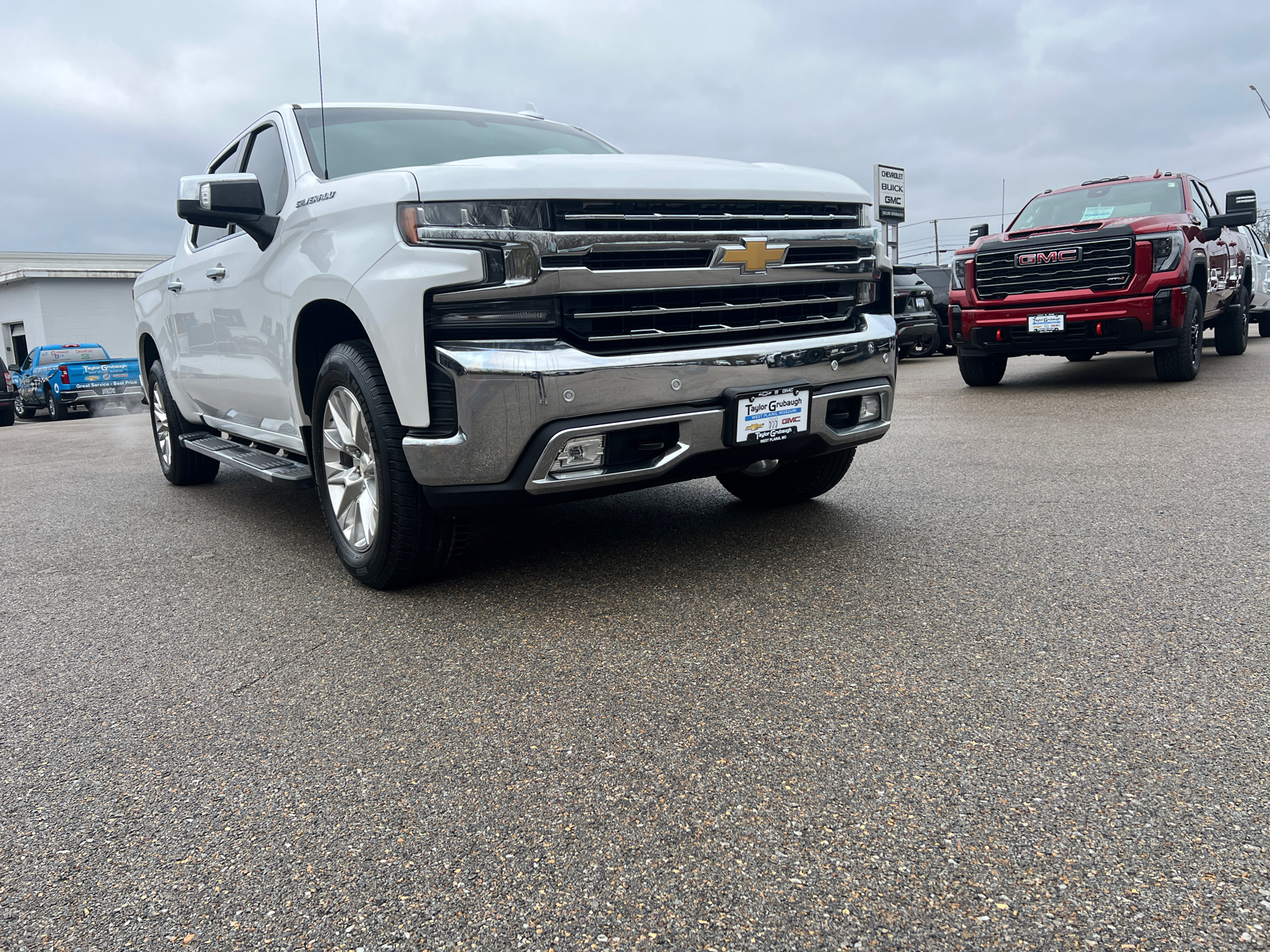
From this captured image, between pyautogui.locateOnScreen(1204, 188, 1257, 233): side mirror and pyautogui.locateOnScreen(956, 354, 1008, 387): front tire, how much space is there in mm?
2243

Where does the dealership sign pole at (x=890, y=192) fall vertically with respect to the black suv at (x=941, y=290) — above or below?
above

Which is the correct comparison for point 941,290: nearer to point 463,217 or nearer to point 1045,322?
point 1045,322

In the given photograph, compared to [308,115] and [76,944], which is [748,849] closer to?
[76,944]

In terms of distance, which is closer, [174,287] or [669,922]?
[669,922]

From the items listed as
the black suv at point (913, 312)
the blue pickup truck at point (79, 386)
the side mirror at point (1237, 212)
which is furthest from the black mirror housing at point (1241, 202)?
the blue pickup truck at point (79, 386)

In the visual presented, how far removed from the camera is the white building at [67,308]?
104ft

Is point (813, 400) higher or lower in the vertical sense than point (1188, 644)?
higher

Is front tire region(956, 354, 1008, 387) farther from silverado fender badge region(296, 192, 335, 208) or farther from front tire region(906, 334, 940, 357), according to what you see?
silverado fender badge region(296, 192, 335, 208)

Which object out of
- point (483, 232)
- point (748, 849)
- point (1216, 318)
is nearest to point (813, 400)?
point (483, 232)

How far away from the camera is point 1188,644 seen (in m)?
2.72

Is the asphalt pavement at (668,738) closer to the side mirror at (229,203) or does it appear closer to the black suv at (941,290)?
the side mirror at (229,203)

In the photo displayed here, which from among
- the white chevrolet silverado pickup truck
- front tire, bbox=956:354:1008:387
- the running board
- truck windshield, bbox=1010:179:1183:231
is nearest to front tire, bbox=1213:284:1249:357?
truck windshield, bbox=1010:179:1183:231

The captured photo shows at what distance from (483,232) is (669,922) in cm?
208

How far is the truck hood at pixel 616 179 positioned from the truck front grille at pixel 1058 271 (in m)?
6.03
